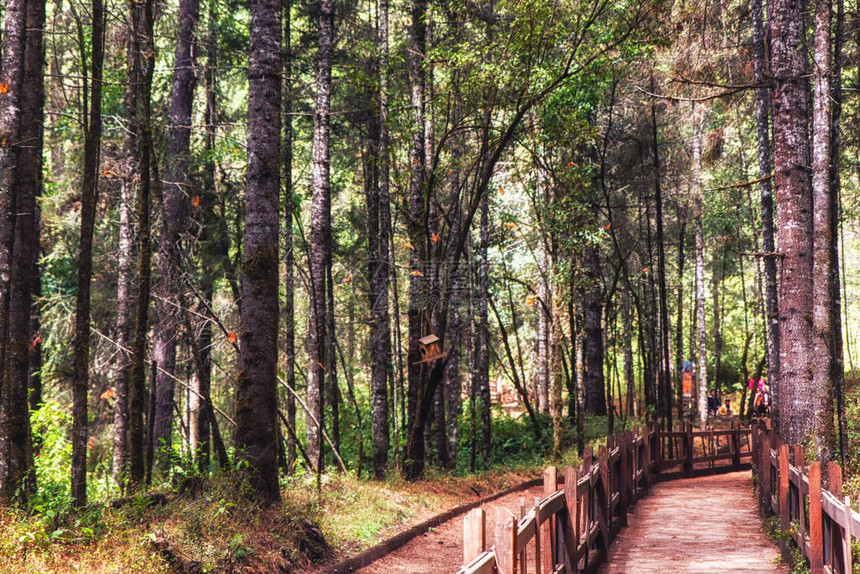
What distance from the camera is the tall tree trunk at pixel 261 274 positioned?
27.5ft

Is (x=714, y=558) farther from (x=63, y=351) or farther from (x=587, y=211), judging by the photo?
(x=63, y=351)

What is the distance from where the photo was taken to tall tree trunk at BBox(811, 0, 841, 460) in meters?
10.5

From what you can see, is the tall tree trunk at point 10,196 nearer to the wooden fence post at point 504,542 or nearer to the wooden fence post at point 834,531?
the wooden fence post at point 504,542

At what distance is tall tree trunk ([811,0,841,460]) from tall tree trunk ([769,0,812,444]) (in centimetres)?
20

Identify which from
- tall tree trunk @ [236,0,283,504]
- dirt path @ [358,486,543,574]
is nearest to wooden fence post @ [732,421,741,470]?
dirt path @ [358,486,543,574]

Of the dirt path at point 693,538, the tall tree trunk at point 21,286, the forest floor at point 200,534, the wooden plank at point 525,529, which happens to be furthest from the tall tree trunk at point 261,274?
the dirt path at point 693,538

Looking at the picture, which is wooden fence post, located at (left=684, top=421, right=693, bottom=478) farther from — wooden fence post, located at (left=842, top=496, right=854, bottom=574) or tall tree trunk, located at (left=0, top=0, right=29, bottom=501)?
tall tree trunk, located at (left=0, top=0, right=29, bottom=501)

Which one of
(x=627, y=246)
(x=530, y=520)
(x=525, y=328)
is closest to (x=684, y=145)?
(x=627, y=246)

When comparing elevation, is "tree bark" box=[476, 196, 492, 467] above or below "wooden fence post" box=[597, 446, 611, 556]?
above

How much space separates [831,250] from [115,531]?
10.4 m

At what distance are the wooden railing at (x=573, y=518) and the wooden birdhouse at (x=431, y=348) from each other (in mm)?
3819

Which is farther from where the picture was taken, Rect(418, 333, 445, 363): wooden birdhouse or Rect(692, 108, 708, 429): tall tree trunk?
Rect(692, 108, 708, 429): tall tree trunk

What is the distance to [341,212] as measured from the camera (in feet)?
84.1

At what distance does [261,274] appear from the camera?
337 inches
